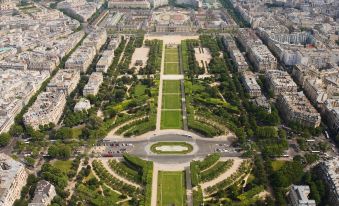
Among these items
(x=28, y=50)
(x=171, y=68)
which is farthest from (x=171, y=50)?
(x=28, y=50)

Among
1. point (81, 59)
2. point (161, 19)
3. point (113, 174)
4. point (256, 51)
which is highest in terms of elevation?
point (256, 51)

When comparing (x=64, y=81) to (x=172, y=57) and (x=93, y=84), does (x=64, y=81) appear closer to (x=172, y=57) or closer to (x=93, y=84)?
(x=93, y=84)

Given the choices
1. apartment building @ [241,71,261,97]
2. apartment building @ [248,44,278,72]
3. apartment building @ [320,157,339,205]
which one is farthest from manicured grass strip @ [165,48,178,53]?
apartment building @ [320,157,339,205]

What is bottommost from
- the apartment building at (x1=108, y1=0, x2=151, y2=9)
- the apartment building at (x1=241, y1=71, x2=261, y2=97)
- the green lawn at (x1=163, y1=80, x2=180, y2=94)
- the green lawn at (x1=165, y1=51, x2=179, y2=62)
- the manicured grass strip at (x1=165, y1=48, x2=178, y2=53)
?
the green lawn at (x1=163, y1=80, x2=180, y2=94)

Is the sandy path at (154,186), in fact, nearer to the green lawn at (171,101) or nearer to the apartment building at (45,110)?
the green lawn at (171,101)

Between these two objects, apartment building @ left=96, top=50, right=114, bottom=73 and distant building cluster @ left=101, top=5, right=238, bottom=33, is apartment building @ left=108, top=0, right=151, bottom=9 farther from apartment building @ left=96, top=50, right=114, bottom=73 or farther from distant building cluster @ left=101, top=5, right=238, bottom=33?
apartment building @ left=96, top=50, right=114, bottom=73

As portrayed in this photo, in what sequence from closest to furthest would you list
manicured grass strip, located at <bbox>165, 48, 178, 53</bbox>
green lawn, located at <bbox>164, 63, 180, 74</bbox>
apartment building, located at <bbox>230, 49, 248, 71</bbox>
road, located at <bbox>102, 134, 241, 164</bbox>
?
road, located at <bbox>102, 134, 241, 164</bbox> < apartment building, located at <bbox>230, 49, 248, 71</bbox> < green lawn, located at <bbox>164, 63, 180, 74</bbox> < manicured grass strip, located at <bbox>165, 48, 178, 53</bbox>
